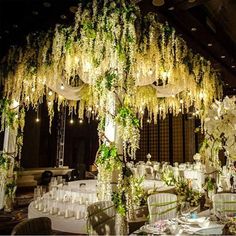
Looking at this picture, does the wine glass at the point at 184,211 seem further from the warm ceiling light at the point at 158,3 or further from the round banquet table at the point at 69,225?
the warm ceiling light at the point at 158,3

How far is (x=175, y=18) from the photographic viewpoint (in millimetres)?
3893

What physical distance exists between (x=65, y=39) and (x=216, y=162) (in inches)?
115

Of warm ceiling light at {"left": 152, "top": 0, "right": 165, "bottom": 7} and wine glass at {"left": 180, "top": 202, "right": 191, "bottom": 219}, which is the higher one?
warm ceiling light at {"left": 152, "top": 0, "right": 165, "bottom": 7}

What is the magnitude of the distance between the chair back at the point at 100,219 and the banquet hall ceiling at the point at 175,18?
101 inches

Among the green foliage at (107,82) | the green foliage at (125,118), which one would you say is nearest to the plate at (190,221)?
the green foliage at (125,118)

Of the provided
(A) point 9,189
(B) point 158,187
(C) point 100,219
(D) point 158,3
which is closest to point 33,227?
(C) point 100,219

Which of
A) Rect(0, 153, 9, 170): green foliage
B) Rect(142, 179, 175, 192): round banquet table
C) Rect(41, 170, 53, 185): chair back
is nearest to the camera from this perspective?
Rect(142, 179, 175, 192): round banquet table

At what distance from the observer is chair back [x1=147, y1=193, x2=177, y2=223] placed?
2986 millimetres

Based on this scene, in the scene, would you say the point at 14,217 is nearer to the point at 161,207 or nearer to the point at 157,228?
the point at 161,207

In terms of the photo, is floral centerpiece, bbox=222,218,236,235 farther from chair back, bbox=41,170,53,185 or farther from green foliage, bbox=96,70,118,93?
chair back, bbox=41,170,53,185

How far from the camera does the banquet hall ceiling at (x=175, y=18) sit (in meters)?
3.57

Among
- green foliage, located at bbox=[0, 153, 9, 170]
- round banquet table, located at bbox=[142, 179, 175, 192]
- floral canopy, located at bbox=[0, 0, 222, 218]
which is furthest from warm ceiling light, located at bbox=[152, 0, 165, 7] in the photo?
green foliage, located at bbox=[0, 153, 9, 170]

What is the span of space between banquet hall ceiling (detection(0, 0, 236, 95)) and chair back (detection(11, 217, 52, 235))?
8.98 ft

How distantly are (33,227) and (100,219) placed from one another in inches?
27.2
